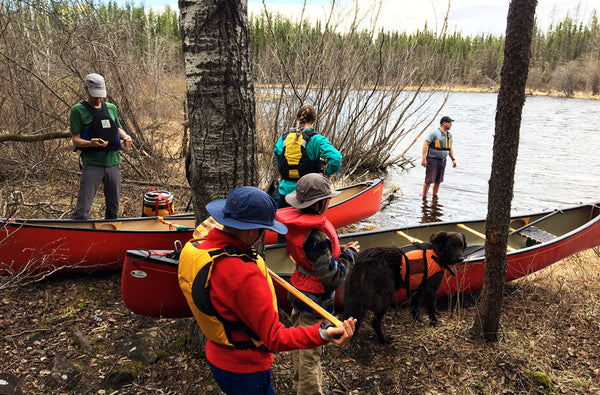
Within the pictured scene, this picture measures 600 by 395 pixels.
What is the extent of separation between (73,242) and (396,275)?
3.32 m

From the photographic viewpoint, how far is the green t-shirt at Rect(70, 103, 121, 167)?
470cm

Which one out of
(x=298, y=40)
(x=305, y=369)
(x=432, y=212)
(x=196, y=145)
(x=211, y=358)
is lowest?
(x=432, y=212)

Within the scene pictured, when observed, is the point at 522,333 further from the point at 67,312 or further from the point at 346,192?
the point at 346,192

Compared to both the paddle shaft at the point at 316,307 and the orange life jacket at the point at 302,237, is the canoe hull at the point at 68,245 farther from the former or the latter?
the paddle shaft at the point at 316,307

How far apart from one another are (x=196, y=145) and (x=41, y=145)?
19.4 ft

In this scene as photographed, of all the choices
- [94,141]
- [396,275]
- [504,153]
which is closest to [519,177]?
[396,275]

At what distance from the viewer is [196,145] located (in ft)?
9.53

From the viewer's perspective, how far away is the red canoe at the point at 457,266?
3502 millimetres

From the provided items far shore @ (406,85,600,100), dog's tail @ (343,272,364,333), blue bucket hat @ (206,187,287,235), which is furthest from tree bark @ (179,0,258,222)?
far shore @ (406,85,600,100)

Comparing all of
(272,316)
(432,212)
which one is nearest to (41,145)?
(272,316)

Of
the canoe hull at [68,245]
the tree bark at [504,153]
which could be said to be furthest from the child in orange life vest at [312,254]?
the canoe hull at [68,245]

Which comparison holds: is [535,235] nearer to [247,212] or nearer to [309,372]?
[309,372]

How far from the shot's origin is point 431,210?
10.3 meters

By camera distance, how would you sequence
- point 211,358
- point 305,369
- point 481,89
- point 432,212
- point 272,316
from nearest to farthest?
point 272,316 < point 211,358 < point 305,369 < point 432,212 < point 481,89
